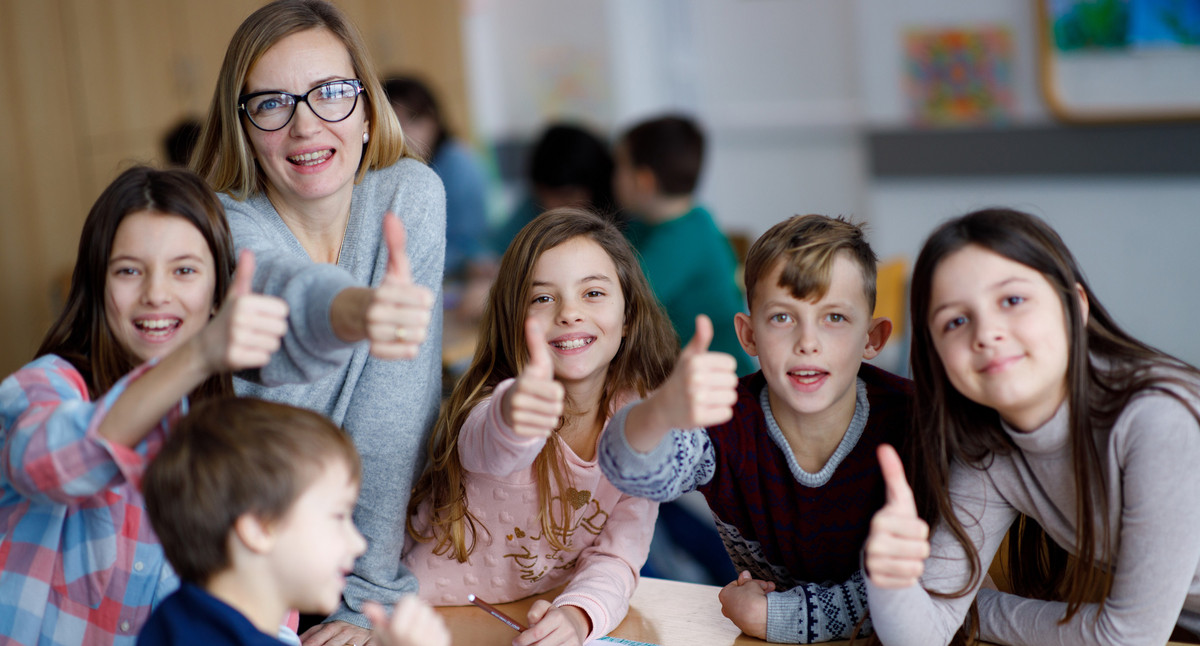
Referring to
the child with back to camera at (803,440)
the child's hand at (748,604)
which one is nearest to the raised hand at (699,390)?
the child with back to camera at (803,440)

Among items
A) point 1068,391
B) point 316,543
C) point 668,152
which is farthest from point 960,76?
point 316,543

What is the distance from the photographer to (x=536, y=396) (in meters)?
1.22

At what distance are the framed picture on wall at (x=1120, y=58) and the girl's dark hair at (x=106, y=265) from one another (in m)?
3.48

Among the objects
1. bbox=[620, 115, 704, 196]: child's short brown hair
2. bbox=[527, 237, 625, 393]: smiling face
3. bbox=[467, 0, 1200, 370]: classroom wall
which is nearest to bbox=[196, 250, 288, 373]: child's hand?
bbox=[527, 237, 625, 393]: smiling face

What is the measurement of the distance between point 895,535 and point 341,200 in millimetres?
942

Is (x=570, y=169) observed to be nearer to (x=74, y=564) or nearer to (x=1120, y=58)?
(x=1120, y=58)

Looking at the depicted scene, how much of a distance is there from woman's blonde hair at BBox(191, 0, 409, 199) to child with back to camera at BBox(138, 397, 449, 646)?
1.92 ft

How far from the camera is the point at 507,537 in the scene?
61.9 inches

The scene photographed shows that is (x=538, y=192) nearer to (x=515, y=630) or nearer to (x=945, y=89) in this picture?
(x=945, y=89)

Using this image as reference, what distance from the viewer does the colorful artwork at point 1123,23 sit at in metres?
3.54

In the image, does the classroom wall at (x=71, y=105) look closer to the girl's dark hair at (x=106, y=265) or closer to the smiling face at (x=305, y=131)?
the smiling face at (x=305, y=131)

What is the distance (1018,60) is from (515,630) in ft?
11.4

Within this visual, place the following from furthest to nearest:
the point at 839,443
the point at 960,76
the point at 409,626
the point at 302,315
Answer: the point at 960,76 < the point at 839,443 < the point at 302,315 < the point at 409,626

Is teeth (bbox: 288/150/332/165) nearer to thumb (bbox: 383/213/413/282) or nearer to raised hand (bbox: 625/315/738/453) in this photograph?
thumb (bbox: 383/213/413/282)
